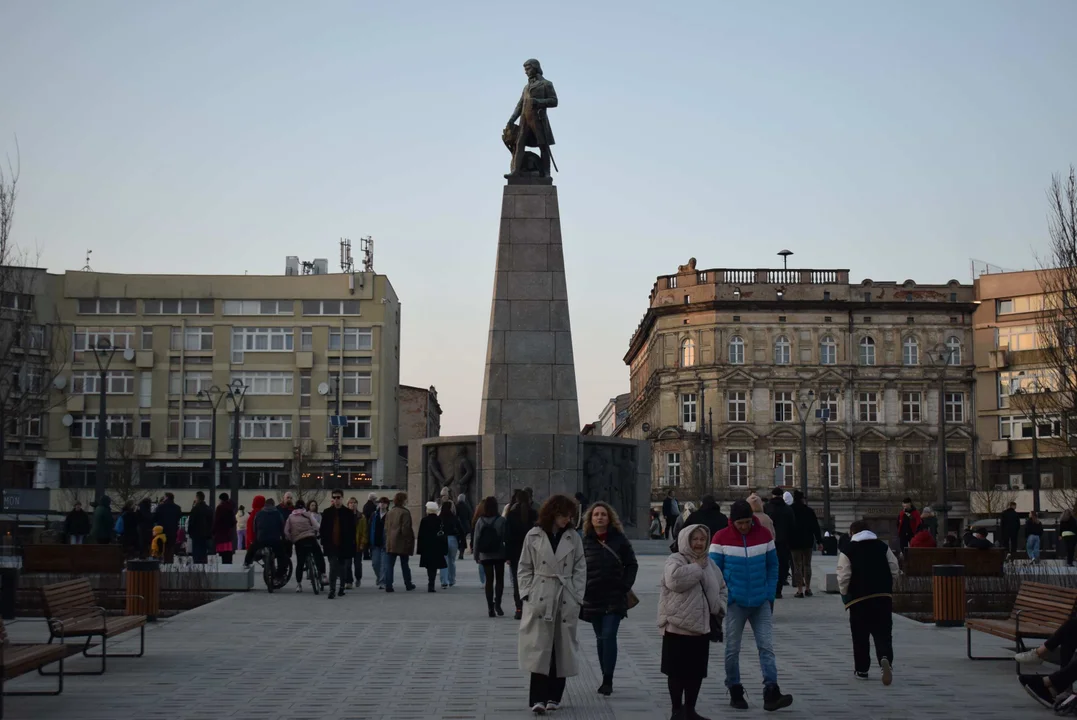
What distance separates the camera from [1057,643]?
36.6 feet

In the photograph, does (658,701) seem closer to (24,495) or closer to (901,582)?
(901,582)

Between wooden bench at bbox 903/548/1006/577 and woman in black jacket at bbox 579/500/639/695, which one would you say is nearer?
woman in black jacket at bbox 579/500/639/695

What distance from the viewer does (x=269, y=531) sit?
22859 millimetres

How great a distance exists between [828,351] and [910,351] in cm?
505

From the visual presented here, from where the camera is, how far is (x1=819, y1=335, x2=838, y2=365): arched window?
297ft

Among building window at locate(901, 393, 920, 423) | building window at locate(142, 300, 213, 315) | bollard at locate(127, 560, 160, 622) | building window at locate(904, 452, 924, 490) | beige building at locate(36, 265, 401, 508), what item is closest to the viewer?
bollard at locate(127, 560, 160, 622)

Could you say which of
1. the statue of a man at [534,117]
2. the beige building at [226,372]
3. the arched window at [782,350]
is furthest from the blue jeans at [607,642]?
the arched window at [782,350]

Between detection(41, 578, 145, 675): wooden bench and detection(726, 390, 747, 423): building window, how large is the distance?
7770 centimetres

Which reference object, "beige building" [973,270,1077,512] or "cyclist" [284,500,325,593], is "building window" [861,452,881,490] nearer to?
"beige building" [973,270,1077,512]

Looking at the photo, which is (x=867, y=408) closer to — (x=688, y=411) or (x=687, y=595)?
(x=688, y=411)

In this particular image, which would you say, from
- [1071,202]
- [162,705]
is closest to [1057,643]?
[162,705]

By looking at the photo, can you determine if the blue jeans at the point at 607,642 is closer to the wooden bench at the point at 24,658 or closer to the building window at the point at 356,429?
the wooden bench at the point at 24,658

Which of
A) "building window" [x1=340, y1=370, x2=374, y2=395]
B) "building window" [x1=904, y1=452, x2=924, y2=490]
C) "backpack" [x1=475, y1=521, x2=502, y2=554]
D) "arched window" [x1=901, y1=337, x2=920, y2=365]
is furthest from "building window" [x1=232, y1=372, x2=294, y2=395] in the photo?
"backpack" [x1=475, y1=521, x2=502, y2=554]

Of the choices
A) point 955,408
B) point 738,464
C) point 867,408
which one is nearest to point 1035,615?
point 738,464
